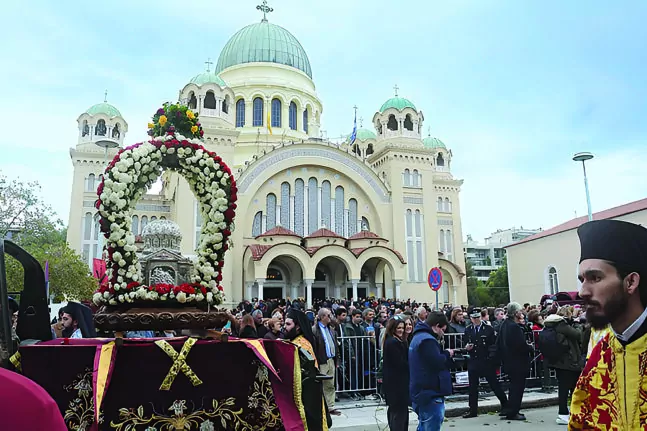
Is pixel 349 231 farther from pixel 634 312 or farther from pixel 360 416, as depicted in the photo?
pixel 634 312

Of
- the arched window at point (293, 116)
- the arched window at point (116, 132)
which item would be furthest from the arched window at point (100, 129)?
the arched window at point (293, 116)

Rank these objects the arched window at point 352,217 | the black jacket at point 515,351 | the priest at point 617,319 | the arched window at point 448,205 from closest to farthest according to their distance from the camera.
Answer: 1. the priest at point 617,319
2. the black jacket at point 515,351
3. the arched window at point 352,217
4. the arched window at point 448,205

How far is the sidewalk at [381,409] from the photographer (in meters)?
7.51

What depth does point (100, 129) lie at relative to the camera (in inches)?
1296

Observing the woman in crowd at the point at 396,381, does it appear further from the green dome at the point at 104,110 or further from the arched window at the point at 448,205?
the arched window at the point at 448,205

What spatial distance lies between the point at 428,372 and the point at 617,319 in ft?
11.6

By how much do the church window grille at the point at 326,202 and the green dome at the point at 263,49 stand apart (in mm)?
11850

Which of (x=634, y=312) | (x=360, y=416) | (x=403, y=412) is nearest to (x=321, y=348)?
(x=360, y=416)

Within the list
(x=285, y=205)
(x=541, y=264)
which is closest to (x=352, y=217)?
(x=285, y=205)

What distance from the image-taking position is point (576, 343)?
781 cm

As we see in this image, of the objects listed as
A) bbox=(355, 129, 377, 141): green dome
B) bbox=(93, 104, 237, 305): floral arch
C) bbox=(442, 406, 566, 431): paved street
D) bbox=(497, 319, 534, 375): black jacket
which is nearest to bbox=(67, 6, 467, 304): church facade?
bbox=(355, 129, 377, 141): green dome

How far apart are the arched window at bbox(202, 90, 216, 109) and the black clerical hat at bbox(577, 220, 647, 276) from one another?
100 feet

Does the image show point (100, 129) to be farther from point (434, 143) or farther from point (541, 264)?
point (541, 264)

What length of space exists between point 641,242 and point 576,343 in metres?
6.34
